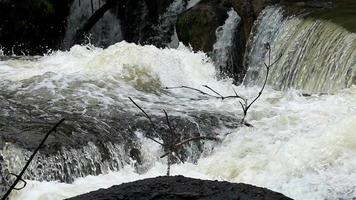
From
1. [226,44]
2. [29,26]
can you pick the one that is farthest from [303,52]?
[29,26]

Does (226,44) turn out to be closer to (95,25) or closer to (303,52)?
(303,52)

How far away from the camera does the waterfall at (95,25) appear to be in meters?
12.6

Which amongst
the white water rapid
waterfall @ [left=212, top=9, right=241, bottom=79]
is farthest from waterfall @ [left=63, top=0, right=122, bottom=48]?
waterfall @ [left=212, top=9, right=241, bottom=79]

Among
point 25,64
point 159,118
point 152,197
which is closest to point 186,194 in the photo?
point 152,197

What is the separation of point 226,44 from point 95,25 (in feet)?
12.6

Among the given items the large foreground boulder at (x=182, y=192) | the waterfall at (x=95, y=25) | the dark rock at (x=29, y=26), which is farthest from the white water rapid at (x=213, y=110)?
the large foreground boulder at (x=182, y=192)

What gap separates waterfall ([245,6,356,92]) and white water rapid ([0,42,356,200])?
29 cm

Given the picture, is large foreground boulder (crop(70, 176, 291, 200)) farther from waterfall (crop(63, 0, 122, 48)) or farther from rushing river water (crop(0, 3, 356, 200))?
waterfall (crop(63, 0, 122, 48))

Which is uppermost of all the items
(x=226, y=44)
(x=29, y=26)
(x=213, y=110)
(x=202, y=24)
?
(x=202, y=24)

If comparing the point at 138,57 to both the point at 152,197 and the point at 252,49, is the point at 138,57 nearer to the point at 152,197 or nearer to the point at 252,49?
the point at 252,49

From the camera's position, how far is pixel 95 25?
12.7 meters

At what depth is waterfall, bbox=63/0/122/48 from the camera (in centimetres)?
1259

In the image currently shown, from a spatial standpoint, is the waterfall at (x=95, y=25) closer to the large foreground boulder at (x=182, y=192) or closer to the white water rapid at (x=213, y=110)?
the white water rapid at (x=213, y=110)

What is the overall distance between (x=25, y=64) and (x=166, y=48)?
8.14 feet
